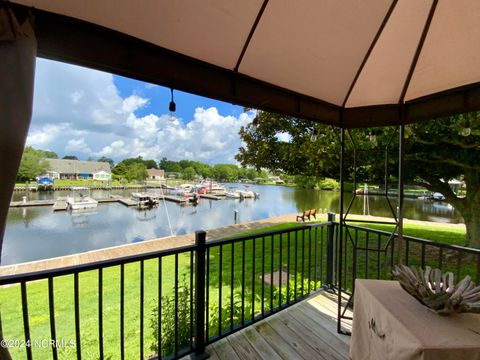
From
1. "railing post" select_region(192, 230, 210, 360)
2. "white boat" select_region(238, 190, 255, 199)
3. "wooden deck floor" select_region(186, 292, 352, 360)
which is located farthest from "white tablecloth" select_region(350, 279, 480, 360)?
"white boat" select_region(238, 190, 255, 199)

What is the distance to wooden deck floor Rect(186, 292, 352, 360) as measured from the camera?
76.0 inches

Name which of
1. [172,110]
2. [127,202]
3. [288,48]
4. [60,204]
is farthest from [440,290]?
[127,202]

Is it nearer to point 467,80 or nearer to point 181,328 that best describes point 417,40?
point 467,80

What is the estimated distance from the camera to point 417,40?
1697 mm

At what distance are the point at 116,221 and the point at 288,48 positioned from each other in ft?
81.9

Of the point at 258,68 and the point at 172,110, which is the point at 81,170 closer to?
the point at 172,110

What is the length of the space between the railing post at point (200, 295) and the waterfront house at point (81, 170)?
23.6 metres

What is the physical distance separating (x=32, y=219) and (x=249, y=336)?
83.5 feet

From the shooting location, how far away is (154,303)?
14.0ft

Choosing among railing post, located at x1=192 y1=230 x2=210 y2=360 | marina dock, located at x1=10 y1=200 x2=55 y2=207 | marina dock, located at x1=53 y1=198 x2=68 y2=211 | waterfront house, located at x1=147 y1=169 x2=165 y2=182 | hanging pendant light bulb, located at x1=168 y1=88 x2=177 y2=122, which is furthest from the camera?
waterfront house, located at x1=147 y1=169 x2=165 y2=182

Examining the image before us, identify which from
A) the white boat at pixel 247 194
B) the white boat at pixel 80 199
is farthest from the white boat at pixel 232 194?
the white boat at pixel 80 199

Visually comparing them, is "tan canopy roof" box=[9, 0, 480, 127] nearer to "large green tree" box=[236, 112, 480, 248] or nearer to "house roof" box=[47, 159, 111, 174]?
"large green tree" box=[236, 112, 480, 248]

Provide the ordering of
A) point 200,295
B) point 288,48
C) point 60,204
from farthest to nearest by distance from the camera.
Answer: point 60,204
point 200,295
point 288,48

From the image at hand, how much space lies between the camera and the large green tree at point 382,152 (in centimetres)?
407
